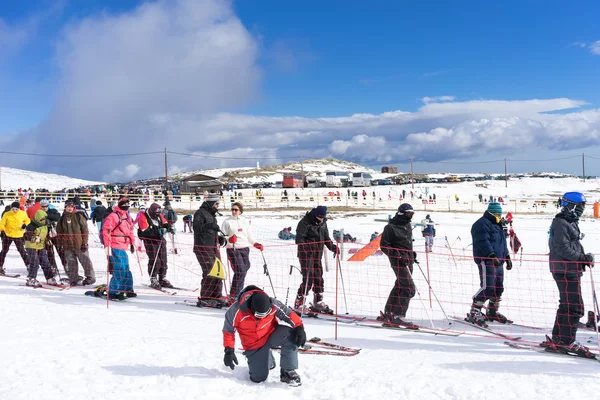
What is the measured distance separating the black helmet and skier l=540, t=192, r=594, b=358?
3.50m

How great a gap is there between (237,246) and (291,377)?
356 centimetres

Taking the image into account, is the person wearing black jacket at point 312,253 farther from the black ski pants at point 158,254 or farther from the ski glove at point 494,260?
the black ski pants at point 158,254

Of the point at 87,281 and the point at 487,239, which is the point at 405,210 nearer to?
the point at 487,239

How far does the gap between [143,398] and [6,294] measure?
5923mm

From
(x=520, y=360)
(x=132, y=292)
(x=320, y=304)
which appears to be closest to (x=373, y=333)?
(x=320, y=304)

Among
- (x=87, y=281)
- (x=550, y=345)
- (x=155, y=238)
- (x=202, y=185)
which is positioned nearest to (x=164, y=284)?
(x=155, y=238)

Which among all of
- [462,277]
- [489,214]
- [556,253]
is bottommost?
[462,277]

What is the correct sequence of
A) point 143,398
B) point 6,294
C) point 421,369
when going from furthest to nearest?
point 6,294, point 421,369, point 143,398

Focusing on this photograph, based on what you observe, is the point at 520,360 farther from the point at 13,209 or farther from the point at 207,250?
the point at 13,209

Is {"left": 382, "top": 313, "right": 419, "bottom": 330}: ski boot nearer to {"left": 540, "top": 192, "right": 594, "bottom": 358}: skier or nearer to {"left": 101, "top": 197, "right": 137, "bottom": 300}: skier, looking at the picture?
{"left": 540, "top": 192, "right": 594, "bottom": 358}: skier

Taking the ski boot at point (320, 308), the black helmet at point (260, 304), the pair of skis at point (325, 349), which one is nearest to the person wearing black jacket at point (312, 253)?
the ski boot at point (320, 308)

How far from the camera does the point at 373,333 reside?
21.8 ft

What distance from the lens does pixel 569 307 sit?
5.66 m

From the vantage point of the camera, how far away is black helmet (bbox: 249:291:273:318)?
14.8ft
